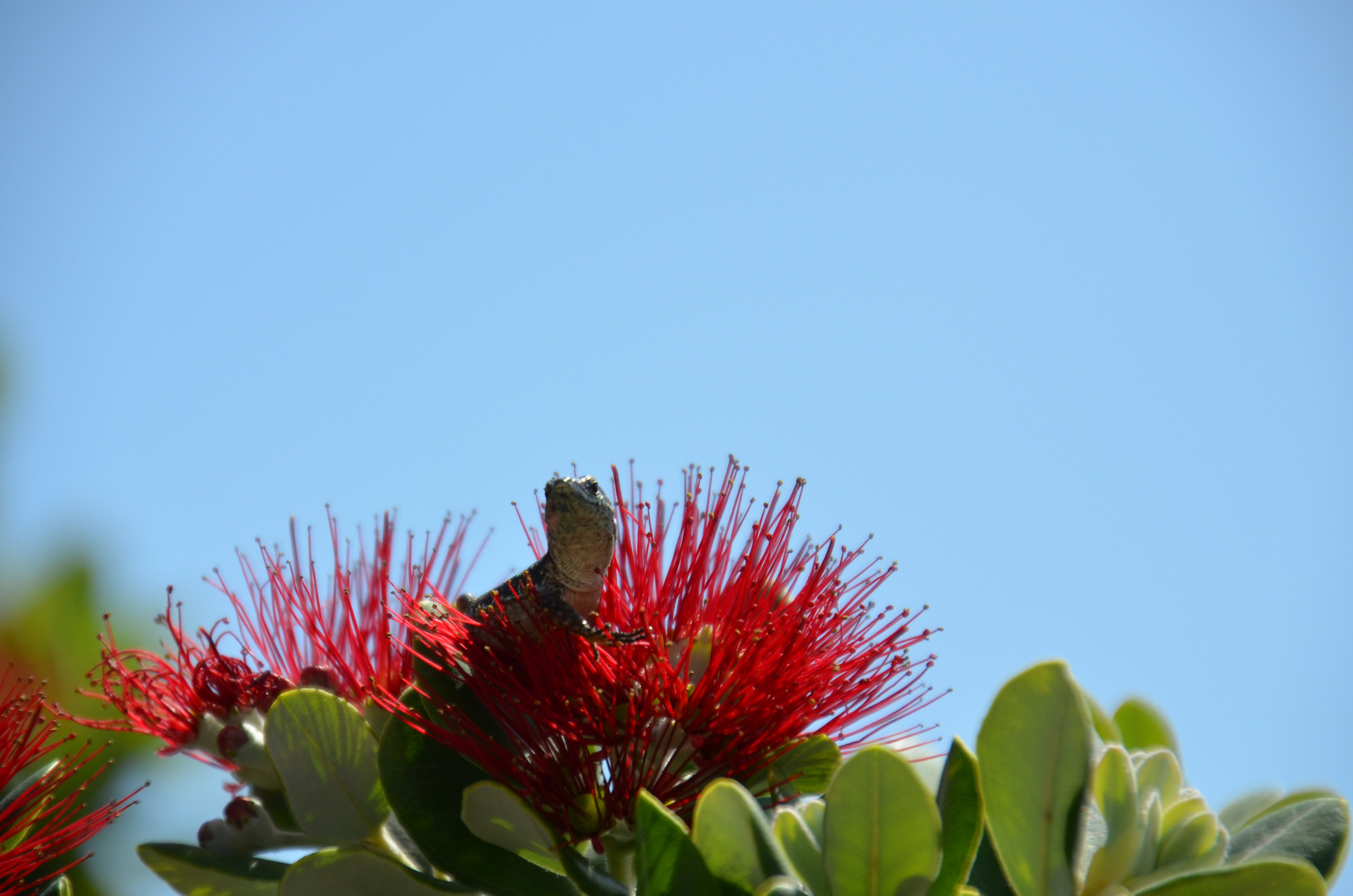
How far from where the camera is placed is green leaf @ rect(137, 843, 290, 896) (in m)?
1.26

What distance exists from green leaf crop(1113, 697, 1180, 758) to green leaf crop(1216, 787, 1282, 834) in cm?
9

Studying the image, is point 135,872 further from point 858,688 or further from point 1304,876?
point 1304,876

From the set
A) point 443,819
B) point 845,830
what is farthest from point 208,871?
point 845,830

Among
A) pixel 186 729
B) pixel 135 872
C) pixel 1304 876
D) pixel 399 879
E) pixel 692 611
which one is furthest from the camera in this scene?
pixel 135 872

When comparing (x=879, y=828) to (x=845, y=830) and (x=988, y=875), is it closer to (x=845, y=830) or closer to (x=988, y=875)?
(x=845, y=830)

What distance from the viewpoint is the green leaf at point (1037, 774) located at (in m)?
1.01

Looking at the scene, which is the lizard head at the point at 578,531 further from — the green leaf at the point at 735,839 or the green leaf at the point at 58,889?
the green leaf at the point at 58,889

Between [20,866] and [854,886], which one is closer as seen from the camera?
[854,886]

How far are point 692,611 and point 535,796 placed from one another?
0.31 metres

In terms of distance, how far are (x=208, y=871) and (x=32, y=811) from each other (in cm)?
42

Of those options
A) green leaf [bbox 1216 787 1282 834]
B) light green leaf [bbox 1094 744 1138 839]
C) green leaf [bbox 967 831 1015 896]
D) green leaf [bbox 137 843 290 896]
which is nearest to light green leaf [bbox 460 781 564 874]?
green leaf [bbox 137 843 290 896]

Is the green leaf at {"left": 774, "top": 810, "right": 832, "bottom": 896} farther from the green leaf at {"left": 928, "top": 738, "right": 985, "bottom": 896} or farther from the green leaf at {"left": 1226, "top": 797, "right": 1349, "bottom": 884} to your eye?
the green leaf at {"left": 1226, "top": 797, "right": 1349, "bottom": 884}

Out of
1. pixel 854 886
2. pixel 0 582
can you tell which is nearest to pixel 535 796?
pixel 854 886

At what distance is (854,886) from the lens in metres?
1.00
